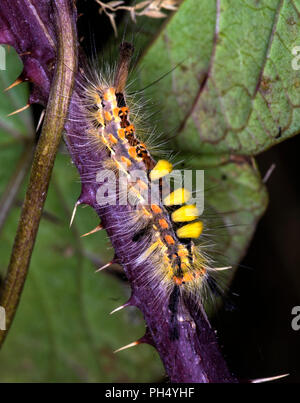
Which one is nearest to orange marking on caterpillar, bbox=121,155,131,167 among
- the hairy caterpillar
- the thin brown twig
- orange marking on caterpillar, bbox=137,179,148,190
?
the hairy caterpillar

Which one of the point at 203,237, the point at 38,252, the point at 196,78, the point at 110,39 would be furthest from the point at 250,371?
the point at 110,39

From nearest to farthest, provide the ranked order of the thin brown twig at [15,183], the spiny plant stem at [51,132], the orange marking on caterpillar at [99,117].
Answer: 1. the spiny plant stem at [51,132]
2. the orange marking on caterpillar at [99,117]
3. the thin brown twig at [15,183]

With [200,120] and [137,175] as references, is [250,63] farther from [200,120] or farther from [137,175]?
[137,175]

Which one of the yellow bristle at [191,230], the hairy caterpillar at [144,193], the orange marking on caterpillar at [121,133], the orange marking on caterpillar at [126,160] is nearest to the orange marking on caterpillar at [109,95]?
the hairy caterpillar at [144,193]

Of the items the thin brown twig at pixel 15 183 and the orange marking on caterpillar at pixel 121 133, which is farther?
the thin brown twig at pixel 15 183

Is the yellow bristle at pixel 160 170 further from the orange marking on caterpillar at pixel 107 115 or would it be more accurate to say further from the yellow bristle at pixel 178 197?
the orange marking on caterpillar at pixel 107 115

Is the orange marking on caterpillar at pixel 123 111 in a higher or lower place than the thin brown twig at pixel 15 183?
higher
